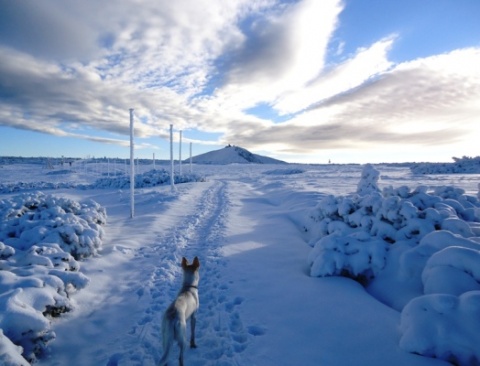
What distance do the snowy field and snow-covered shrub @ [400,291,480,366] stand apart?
1cm

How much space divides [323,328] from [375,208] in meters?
5.17

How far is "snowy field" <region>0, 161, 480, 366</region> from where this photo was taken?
11.6 ft

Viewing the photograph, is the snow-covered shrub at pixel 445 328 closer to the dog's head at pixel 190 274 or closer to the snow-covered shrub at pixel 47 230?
the dog's head at pixel 190 274

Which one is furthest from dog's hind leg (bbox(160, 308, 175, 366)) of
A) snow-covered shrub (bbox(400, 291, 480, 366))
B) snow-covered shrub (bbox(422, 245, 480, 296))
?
snow-covered shrub (bbox(422, 245, 480, 296))

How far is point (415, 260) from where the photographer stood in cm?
545

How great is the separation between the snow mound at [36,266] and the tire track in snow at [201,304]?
1.11 metres

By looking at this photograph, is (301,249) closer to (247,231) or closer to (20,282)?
(247,231)

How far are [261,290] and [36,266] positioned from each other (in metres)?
4.26

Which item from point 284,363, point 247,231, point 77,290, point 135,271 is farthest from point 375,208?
point 77,290

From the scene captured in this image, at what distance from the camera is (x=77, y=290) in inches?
210

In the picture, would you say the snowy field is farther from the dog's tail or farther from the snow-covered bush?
the snow-covered bush

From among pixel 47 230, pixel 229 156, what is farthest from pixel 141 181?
pixel 229 156

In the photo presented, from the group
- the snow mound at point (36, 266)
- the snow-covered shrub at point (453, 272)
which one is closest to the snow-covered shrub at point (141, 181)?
the snow mound at point (36, 266)

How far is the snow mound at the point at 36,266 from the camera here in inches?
136
